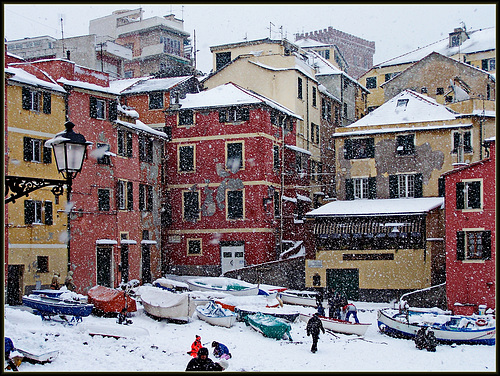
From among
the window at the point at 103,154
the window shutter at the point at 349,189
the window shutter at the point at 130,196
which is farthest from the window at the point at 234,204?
the window at the point at 103,154

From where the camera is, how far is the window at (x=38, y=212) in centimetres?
3516

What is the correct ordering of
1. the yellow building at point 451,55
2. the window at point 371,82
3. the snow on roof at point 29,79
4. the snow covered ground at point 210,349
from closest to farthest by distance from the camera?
the snow covered ground at point 210,349 < the snow on roof at point 29,79 < the yellow building at point 451,55 < the window at point 371,82

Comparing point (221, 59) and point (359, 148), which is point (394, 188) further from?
point (221, 59)

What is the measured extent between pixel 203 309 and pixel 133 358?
8.64 metres

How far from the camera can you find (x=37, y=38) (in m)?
71.3

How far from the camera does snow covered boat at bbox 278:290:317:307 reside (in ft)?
122

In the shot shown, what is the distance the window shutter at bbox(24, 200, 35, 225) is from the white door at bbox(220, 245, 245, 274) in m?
14.2

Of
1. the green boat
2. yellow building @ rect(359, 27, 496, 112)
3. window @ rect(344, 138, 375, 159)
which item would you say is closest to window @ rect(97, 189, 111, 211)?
the green boat

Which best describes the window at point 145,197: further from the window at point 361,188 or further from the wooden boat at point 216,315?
the wooden boat at point 216,315

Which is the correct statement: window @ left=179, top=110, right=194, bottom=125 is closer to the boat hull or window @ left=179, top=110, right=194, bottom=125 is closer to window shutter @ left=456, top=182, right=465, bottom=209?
window shutter @ left=456, top=182, right=465, bottom=209

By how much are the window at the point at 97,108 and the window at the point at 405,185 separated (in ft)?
62.6

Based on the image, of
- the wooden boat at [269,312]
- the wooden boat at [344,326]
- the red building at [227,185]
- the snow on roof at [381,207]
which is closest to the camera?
the wooden boat at [344,326]

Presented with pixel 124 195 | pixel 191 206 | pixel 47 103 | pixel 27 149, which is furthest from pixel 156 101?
pixel 27 149

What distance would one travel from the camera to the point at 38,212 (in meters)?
35.8
